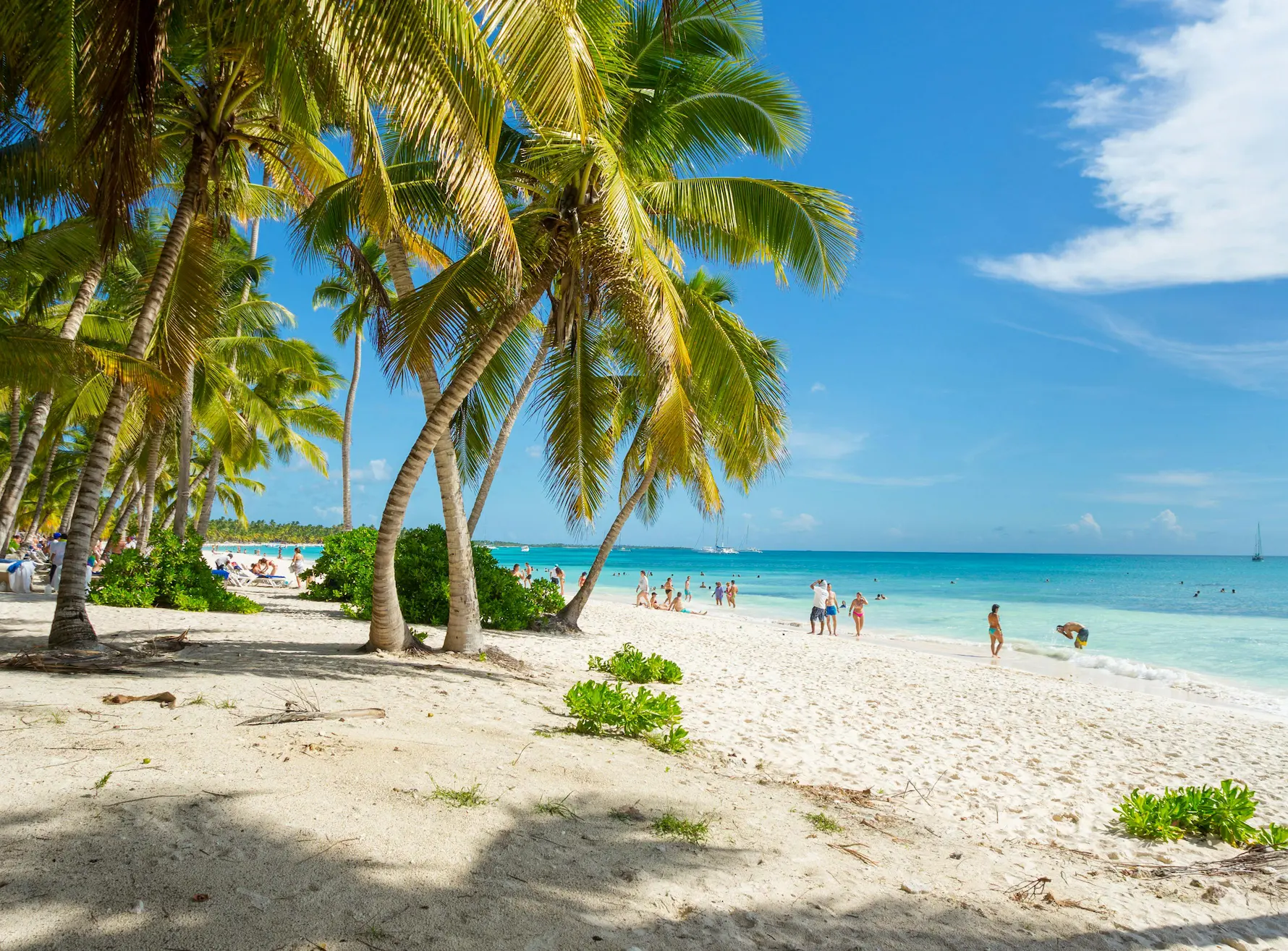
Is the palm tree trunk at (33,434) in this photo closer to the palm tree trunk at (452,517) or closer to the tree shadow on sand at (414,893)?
the palm tree trunk at (452,517)

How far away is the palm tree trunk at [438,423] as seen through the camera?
7574 mm

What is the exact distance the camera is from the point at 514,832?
132 inches

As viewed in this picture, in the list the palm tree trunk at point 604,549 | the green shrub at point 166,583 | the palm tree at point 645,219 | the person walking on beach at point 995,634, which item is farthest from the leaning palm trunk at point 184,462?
the person walking on beach at point 995,634

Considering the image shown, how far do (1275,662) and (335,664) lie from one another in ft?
74.4

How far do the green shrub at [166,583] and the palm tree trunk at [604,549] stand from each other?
18.0 feet

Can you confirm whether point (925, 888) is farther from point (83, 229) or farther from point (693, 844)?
point (83, 229)

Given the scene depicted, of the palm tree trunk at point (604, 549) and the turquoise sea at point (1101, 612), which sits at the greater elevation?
the palm tree trunk at point (604, 549)

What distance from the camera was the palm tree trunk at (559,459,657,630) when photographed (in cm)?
1470

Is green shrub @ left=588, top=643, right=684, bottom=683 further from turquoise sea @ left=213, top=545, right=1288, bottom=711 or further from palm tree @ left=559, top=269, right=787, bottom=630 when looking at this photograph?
turquoise sea @ left=213, top=545, right=1288, bottom=711

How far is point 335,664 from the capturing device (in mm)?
7121

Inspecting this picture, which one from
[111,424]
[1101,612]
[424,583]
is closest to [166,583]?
[424,583]

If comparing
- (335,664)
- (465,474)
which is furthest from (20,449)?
(335,664)

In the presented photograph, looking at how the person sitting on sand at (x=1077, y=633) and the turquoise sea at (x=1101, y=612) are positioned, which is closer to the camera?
the turquoise sea at (x=1101, y=612)

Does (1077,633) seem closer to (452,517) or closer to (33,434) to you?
(452,517)
